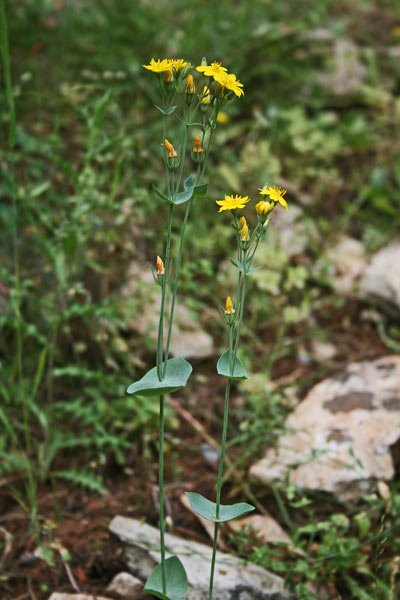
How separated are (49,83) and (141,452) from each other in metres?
2.39

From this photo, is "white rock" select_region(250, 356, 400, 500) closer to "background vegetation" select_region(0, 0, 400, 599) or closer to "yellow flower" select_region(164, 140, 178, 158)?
"background vegetation" select_region(0, 0, 400, 599)

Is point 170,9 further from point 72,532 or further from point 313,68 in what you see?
point 72,532

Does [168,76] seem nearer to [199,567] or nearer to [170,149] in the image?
[170,149]

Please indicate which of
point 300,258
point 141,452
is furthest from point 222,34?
point 141,452

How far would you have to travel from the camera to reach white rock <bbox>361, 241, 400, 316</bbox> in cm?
298

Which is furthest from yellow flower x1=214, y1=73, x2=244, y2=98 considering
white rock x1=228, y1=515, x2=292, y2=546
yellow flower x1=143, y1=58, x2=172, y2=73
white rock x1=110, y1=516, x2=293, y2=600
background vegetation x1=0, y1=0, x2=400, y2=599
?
white rock x1=228, y1=515, x2=292, y2=546

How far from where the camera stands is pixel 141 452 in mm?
2402

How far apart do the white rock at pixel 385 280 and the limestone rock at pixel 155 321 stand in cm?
95

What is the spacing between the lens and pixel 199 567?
1827 mm

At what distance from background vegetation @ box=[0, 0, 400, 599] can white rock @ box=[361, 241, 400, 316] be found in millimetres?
139

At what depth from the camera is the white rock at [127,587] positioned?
1.79 m

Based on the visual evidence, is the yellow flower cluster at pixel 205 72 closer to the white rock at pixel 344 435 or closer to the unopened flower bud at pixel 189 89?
the unopened flower bud at pixel 189 89

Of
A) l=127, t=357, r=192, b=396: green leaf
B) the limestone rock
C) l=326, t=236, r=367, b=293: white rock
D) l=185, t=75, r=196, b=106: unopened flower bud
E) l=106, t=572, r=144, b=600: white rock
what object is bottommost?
l=106, t=572, r=144, b=600: white rock

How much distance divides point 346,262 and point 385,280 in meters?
0.41
